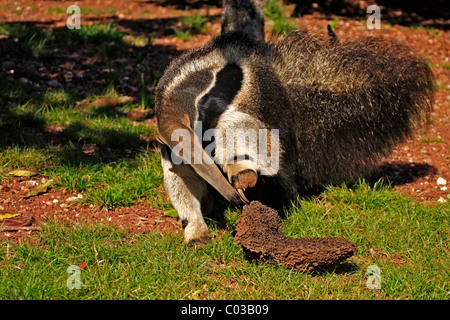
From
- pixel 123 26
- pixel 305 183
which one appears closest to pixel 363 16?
pixel 123 26

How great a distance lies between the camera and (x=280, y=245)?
3.22 m

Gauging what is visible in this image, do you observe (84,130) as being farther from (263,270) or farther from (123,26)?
(123,26)

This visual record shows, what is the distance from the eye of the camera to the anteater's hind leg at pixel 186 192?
3.78 meters

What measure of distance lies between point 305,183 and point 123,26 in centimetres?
615

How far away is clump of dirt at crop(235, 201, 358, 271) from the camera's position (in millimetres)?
3100

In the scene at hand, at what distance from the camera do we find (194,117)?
353 centimetres

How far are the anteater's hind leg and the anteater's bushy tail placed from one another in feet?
3.37

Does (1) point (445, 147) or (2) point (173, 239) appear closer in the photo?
(2) point (173, 239)

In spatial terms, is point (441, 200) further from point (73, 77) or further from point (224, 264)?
point (73, 77)

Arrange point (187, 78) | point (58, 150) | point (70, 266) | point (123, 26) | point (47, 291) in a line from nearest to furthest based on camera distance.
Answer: point (47, 291) < point (70, 266) < point (187, 78) < point (58, 150) < point (123, 26)

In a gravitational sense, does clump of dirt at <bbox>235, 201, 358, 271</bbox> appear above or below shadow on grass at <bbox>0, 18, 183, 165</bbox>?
below

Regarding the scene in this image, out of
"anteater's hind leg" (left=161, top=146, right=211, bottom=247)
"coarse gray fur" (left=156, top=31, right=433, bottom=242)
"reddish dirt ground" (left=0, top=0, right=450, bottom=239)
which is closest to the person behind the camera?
"anteater's hind leg" (left=161, top=146, right=211, bottom=247)

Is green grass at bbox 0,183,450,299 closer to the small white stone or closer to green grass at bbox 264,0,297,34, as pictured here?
the small white stone

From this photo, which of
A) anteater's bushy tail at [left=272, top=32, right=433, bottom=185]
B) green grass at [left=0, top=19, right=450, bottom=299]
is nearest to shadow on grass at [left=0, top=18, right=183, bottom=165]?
green grass at [left=0, top=19, right=450, bottom=299]
